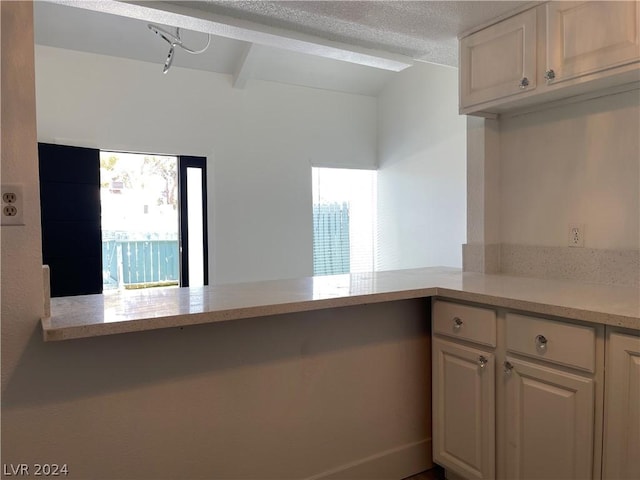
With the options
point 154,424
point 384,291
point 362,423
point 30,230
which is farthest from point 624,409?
point 30,230

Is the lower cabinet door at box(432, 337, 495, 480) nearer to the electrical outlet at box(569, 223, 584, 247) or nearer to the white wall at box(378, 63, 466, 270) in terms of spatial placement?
the electrical outlet at box(569, 223, 584, 247)

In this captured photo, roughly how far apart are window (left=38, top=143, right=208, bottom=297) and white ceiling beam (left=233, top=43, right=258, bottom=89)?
0.90 metres

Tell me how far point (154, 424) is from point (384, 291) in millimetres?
963

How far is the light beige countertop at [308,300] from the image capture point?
54.1 inches

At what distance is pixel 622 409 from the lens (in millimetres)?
1429

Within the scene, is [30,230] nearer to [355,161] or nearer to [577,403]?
[577,403]

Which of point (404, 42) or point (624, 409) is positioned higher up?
point (404, 42)

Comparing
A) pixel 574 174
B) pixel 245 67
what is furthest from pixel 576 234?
pixel 245 67

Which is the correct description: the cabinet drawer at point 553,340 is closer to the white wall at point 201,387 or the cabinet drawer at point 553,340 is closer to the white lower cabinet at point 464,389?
the white lower cabinet at point 464,389

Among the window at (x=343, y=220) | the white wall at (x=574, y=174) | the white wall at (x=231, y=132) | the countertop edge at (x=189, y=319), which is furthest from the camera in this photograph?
the window at (x=343, y=220)

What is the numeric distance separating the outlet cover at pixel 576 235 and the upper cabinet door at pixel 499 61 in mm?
669

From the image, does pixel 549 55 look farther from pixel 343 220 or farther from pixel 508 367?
pixel 343 220

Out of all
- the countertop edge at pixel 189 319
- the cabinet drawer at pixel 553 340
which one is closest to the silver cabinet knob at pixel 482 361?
the cabinet drawer at pixel 553 340

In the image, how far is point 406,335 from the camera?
7.18 ft
